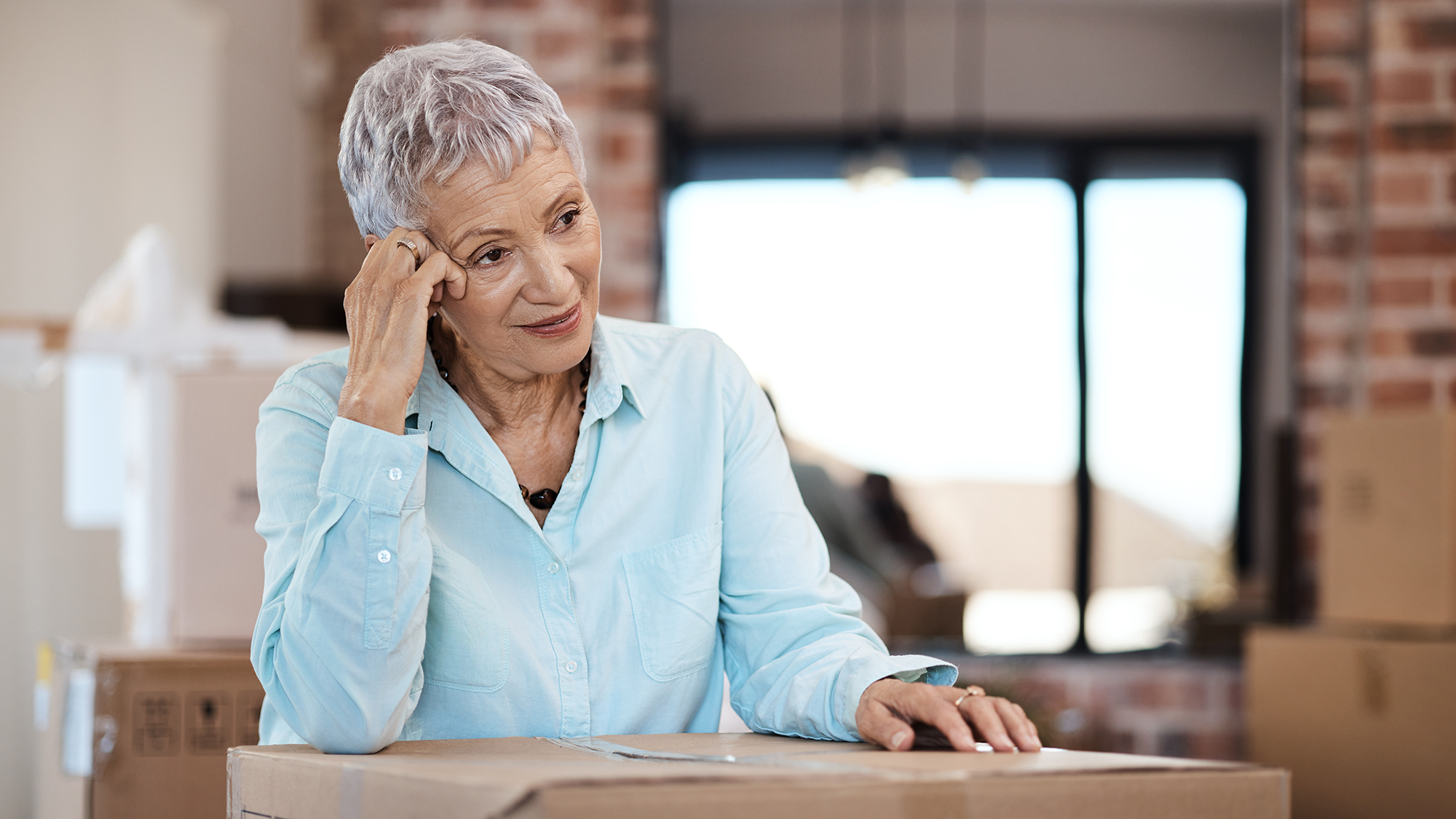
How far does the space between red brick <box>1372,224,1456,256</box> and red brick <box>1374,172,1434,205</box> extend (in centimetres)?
6

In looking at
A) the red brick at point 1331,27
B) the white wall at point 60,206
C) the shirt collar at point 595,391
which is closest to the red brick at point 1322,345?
the red brick at point 1331,27

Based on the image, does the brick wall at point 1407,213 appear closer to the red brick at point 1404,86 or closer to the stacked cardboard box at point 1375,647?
the red brick at point 1404,86

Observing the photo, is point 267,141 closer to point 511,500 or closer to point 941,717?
point 511,500

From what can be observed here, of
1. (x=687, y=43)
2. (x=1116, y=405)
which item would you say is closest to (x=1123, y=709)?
Result: (x=1116, y=405)

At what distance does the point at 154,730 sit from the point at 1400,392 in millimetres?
2433

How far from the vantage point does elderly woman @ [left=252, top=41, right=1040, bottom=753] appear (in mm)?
953

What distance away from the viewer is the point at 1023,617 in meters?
3.26

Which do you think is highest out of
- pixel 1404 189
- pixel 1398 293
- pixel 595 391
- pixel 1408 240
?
pixel 1404 189

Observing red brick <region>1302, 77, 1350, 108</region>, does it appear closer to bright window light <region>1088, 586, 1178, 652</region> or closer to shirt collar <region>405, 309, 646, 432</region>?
bright window light <region>1088, 586, 1178, 652</region>

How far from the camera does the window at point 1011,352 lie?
328 centimetres

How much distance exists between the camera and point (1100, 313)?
329cm

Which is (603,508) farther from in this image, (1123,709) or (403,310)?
(1123,709)

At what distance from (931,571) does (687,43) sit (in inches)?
57.6

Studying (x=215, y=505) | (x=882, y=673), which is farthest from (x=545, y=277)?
(x=215, y=505)
